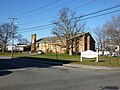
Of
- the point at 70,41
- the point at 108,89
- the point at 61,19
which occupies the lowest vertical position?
the point at 108,89

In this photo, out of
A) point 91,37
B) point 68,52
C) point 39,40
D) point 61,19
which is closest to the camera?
point 61,19

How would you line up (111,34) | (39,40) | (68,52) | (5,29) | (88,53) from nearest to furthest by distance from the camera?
(88,53) < (68,52) < (111,34) < (5,29) < (39,40)

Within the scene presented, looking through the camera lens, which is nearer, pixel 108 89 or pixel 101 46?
pixel 108 89

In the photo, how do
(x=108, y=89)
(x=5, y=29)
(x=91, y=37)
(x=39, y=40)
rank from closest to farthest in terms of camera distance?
(x=108, y=89)
(x=91, y=37)
(x=5, y=29)
(x=39, y=40)

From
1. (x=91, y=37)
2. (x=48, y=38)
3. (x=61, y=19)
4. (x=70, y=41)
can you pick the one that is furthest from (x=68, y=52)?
(x=48, y=38)

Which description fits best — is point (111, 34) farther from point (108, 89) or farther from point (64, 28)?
point (108, 89)

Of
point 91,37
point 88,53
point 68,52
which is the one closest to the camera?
point 88,53

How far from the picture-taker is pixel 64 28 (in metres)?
68.8

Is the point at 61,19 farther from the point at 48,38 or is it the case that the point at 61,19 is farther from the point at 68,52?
the point at 48,38

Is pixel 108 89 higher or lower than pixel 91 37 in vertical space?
lower

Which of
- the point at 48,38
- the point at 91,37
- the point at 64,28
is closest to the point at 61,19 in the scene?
the point at 64,28

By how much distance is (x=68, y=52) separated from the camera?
245 ft

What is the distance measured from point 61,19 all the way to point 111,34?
19.1 metres

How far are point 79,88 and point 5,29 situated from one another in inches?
3839
